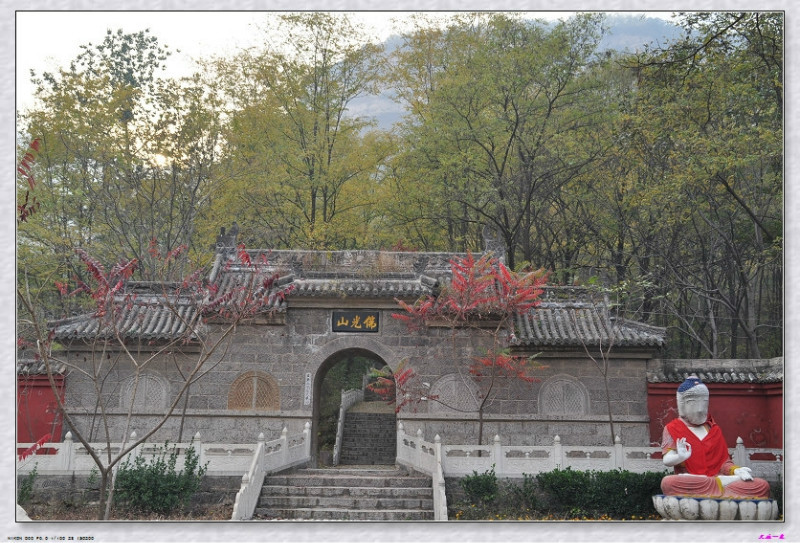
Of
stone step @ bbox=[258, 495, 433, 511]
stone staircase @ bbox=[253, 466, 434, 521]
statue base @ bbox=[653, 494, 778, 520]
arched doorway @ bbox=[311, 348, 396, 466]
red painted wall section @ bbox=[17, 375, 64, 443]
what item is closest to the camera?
statue base @ bbox=[653, 494, 778, 520]

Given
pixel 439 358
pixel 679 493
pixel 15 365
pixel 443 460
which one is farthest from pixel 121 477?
pixel 679 493

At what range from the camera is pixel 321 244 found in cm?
1869

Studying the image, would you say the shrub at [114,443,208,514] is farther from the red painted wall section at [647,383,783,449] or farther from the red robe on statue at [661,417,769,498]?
the red painted wall section at [647,383,783,449]

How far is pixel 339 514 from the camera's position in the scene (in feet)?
32.7

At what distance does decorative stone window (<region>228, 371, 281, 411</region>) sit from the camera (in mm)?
13133

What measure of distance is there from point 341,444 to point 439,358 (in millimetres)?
5682

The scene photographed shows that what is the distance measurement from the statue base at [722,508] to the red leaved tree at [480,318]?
11.2 feet

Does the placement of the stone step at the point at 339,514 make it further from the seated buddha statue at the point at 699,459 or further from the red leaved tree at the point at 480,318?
the seated buddha statue at the point at 699,459

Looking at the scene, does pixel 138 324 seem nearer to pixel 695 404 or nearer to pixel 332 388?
pixel 695 404

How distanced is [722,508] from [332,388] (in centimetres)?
1529

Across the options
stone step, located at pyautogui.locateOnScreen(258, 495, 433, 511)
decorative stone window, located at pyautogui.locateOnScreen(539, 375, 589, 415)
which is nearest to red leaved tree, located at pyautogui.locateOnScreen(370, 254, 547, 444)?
decorative stone window, located at pyautogui.locateOnScreen(539, 375, 589, 415)

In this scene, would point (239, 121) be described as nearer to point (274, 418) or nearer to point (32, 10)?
point (274, 418)

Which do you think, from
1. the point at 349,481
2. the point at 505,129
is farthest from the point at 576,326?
the point at 505,129

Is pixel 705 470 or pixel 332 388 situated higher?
pixel 332 388
